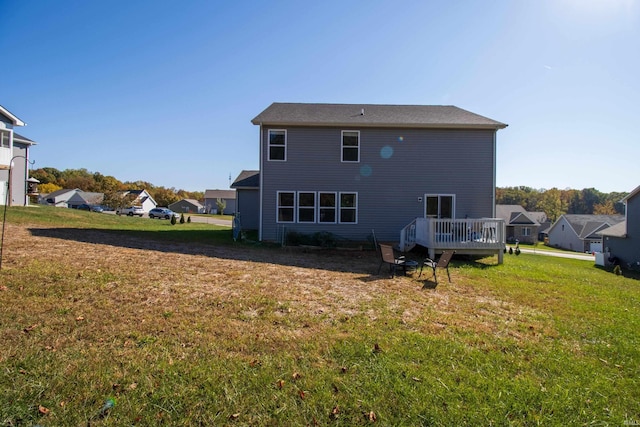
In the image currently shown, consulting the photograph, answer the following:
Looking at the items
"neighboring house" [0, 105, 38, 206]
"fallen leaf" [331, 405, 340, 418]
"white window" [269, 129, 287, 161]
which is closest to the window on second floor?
"neighboring house" [0, 105, 38, 206]

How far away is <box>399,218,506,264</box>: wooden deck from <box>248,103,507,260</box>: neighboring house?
10.3 ft

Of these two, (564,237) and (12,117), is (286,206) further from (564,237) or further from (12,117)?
(564,237)

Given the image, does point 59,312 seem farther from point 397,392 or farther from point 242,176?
point 242,176

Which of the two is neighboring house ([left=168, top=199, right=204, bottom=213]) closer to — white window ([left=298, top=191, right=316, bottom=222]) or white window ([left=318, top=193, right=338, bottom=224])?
white window ([left=298, top=191, right=316, bottom=222])

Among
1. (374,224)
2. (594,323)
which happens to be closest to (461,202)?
(374,224)

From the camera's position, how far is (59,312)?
4.53 m

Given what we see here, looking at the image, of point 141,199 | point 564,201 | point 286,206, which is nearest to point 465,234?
point 286,206

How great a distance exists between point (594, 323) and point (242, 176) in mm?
21474

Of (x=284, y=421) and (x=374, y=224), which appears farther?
(x=374, y=224)

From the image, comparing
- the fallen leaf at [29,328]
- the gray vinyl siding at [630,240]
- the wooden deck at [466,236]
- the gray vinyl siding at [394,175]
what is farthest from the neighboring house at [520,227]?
the fallen leaf at [29,328]

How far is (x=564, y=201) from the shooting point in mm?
88562

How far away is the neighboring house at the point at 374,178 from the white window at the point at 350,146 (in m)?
0.04

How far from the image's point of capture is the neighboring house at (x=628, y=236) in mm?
24938

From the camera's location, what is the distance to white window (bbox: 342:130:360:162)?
14.8 m
